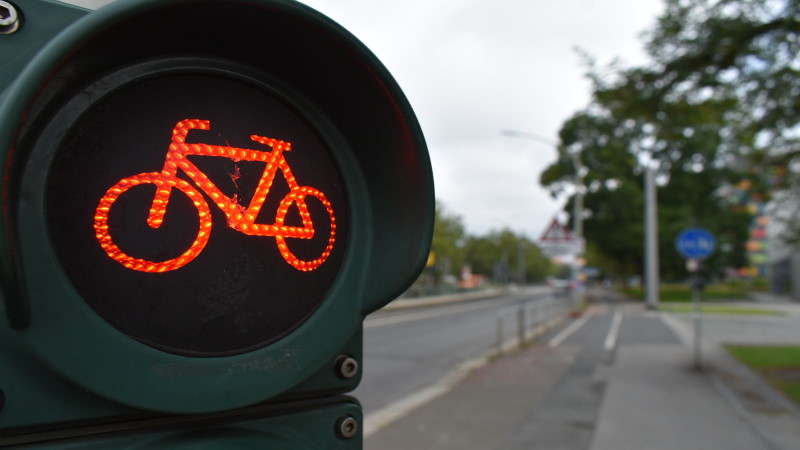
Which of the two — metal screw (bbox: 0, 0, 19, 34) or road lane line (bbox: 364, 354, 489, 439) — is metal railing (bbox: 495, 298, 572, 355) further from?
metal screw (bbox: 0, 0, 19, 34)

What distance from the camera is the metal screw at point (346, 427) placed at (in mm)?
1033

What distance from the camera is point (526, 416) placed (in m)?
6.70

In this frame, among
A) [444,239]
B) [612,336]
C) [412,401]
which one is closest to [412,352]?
[412,401]

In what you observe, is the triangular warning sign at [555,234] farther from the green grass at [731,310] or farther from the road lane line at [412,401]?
the green grass at [731,310]

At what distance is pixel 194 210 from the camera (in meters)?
0.85

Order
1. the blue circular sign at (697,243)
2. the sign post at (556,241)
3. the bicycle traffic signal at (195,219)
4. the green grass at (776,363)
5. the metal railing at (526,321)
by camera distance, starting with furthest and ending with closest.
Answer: the sign post at (556,241)
the metal railing at (526,321)
the blue circular sign at (697,243)
the green grass at (776,363)
the bicycle traffic signal at (195,219)

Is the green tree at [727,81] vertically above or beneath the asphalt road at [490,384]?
above

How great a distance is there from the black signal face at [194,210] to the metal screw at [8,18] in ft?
0.41

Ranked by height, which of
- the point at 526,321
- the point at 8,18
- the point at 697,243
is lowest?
the point at 526,321

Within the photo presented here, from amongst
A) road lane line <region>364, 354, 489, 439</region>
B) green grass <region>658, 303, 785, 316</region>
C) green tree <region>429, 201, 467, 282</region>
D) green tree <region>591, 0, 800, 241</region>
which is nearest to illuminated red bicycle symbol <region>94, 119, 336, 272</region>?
road lane line <region>364, 354, 489, 439</region>

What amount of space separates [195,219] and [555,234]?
16892mm

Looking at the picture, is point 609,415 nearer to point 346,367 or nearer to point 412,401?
point 412,401

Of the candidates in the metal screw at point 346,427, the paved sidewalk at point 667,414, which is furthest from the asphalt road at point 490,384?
the metal screw at point 346,427

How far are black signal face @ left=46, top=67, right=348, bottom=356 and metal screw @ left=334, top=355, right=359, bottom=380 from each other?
0.46 feet
